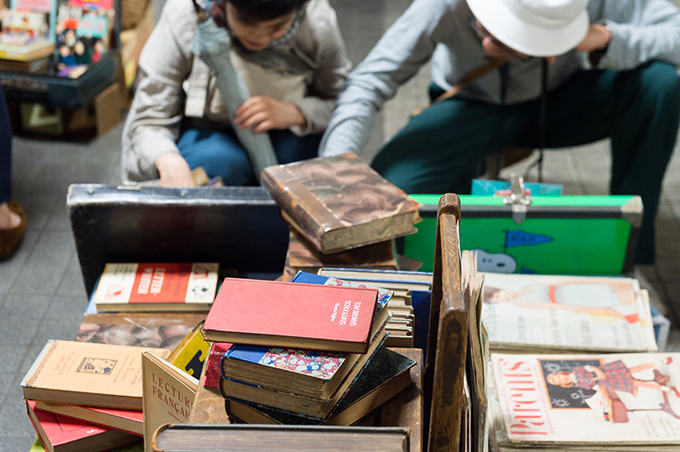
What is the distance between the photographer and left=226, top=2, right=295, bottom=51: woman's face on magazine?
1.58 metres

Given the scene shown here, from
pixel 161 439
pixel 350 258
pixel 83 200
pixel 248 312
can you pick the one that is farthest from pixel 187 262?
pixel 161 439

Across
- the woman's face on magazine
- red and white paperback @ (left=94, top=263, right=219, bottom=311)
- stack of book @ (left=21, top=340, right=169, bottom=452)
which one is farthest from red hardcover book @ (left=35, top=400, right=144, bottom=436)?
the woman's face on magazine

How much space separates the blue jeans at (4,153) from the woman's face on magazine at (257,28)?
3.26 feet

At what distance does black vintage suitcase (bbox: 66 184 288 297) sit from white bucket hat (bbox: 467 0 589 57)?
30.3 inches

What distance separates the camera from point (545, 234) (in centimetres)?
148

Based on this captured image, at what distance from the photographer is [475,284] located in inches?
30.7

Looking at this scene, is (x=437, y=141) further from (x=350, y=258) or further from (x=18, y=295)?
(x=18, y=295)

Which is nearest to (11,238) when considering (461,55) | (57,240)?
(57,240)

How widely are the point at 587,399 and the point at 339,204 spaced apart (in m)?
0.60

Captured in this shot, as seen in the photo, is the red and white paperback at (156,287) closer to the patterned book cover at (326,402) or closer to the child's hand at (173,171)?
the child's hand at (173,171)

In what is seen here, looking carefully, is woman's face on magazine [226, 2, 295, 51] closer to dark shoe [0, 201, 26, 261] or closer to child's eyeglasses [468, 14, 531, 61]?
child's eyeglasses [468, 14, 531, 61]

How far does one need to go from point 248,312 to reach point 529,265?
939mm

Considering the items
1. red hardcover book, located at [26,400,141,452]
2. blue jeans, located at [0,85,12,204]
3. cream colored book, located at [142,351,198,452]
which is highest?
cream colored book, located at [142,351,198,452]

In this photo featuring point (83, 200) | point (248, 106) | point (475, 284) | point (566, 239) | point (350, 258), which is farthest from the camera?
point (248, 106)
